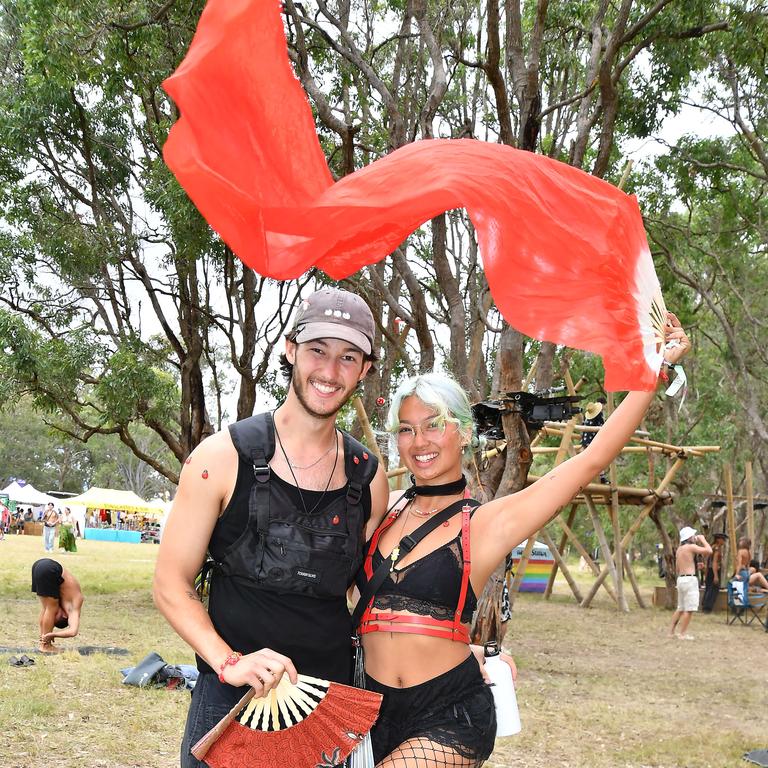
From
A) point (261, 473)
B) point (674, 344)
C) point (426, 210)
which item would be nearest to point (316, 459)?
point (261, 473)

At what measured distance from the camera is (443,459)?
326cm

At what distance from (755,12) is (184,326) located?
10.4m

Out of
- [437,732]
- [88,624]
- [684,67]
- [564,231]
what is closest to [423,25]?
[684,67]

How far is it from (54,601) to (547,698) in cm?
591

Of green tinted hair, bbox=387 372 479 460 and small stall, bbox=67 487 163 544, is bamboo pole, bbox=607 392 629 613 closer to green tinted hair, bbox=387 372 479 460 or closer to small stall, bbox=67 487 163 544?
green tinted hair, bbox=387 372 479 460

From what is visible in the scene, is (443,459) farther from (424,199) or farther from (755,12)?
(755,12)

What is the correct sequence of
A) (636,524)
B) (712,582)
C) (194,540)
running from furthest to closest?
1. (712,582)
2. (636,524)
3. (194,540)

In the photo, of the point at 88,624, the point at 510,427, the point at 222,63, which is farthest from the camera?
the point at 88,624

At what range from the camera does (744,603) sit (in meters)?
20.4

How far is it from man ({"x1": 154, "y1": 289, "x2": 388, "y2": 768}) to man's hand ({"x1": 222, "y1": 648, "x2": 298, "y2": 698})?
0.34ft

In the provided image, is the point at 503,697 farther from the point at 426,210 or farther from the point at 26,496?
the point at 26,496

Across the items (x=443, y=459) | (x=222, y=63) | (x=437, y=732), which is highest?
(x=222, y=63)

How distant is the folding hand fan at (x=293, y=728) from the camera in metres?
2.59

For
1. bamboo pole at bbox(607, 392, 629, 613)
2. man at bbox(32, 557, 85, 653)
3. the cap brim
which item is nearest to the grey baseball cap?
the cap brim
